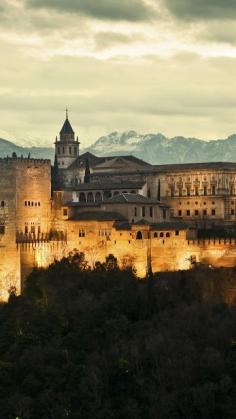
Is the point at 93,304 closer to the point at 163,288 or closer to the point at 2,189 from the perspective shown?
the point at 163,288

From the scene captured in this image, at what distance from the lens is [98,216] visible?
81875mm

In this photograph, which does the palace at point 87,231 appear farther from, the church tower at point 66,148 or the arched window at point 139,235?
the church tower at point 66,148

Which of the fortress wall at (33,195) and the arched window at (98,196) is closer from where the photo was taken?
the fortress wall at (33,195)

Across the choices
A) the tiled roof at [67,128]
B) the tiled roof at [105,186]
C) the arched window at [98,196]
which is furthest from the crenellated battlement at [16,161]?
the tiled roof at [67,128]

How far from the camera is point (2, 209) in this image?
79562 millimetres

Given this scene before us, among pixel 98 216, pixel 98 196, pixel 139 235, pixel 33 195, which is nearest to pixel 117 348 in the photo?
pixel 139 235

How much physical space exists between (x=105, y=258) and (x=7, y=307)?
27.0 feet

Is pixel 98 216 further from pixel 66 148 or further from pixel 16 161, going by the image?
pixel 66 148

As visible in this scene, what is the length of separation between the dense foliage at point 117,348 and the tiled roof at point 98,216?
4.24 meters

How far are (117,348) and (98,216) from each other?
→ 19.4m

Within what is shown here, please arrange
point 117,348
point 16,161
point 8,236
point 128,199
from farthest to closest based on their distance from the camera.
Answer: point 128,199 < point 16,161 < point 8,236 < point 117,348

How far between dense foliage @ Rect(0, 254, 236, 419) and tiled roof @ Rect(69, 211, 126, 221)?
424 cm

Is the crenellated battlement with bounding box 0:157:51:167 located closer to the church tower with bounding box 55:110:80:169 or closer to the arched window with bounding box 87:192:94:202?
the arched window with bounding box 87:192:94:202

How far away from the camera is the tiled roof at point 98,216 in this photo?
8115cm
